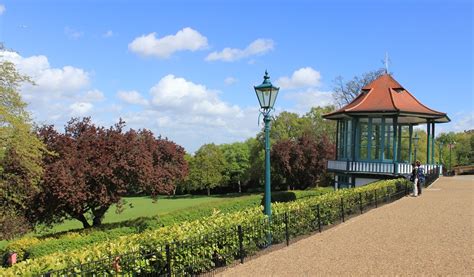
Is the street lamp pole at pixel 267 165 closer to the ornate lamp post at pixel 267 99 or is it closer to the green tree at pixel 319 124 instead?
the ornate lamp post at pixel 267 99

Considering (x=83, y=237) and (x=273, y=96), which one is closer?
(x=273, y=96)

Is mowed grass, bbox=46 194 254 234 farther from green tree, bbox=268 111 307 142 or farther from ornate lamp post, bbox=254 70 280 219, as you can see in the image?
ornate lamp post, bbox=254 70 280 219

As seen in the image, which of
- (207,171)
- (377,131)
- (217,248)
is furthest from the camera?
(207,171)

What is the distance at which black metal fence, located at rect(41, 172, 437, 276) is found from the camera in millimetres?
6992

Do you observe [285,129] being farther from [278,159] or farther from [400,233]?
[400,233]

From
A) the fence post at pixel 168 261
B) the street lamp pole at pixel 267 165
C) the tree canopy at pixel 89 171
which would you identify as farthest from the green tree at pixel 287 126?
the fence post at pixel 168 261

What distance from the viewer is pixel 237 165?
7375 cm

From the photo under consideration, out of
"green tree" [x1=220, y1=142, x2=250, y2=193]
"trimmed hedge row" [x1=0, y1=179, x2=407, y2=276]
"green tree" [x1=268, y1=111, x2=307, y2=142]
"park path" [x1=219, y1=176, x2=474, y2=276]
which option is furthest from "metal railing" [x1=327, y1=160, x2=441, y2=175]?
"green tree" [x1=220, y1=142, x2=250, y2=193]

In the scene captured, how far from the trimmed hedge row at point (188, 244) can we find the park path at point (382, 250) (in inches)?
17.7

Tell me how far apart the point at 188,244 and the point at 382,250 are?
15.0 feet

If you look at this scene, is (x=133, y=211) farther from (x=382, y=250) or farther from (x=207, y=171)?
(x=382, y=250)

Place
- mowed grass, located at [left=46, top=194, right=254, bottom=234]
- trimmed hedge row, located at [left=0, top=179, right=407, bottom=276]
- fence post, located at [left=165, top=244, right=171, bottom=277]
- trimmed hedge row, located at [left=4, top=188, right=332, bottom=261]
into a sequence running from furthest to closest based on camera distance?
mowed grass, located at [left=46, top=194, right=254, bottom=234], trimmed hedge row, located at [left=4, top=188, right=332, bottom=261], fence post, located at [left=165, top=244, right=171, bottom=277], trimmed hedge row, located at [left=0, top=179, right=407, bottom=276]

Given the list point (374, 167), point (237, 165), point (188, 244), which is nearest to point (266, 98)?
point (188, 244)

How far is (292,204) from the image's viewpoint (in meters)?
12.6
